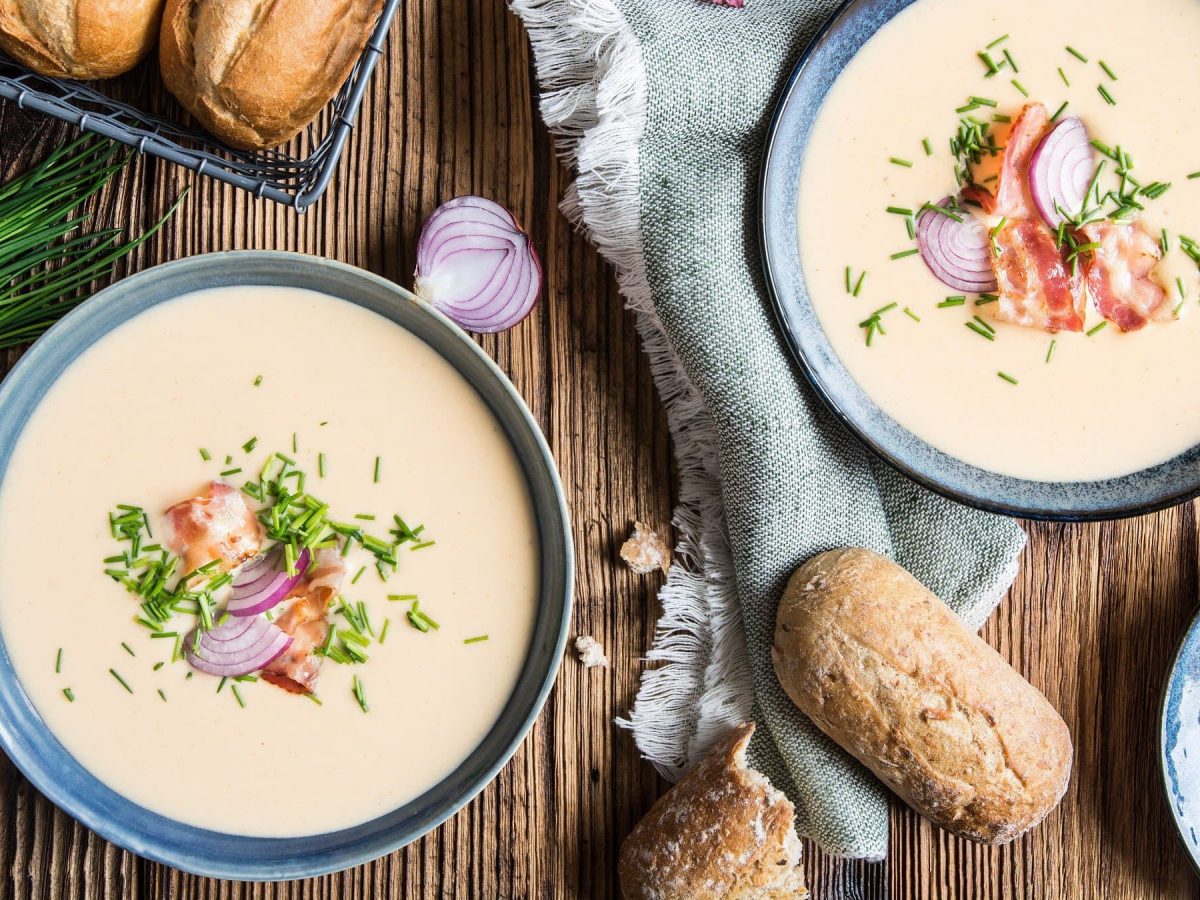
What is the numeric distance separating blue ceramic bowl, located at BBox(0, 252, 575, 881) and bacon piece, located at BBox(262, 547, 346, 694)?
336 millimetres

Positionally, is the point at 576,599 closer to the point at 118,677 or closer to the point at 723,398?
the point at 723,398

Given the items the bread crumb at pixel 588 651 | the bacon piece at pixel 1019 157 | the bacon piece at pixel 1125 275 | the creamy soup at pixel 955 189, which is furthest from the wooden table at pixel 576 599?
the bacon piece at pixel 1019 157

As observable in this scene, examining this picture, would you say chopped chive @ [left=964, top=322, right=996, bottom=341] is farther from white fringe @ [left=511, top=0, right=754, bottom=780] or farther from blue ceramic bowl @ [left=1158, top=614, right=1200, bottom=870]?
blue ceramic bowl @ [left=1158, top=614, right=1200, bottom=870]

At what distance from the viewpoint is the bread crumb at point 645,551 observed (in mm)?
2172

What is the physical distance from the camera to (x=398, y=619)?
1.95 metres

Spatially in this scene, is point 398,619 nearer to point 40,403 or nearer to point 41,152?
point 40,403

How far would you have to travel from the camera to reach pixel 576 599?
2.22 m

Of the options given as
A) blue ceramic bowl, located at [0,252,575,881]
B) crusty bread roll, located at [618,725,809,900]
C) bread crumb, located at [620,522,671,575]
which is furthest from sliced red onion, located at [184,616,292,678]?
crusty bread roll, located at [618,725,809,900]

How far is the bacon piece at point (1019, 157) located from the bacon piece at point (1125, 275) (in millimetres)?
151

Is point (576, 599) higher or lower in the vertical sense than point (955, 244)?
lower

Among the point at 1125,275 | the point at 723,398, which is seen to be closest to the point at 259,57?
the point at 723,398

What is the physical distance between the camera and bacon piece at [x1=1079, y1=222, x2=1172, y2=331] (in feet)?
6.61

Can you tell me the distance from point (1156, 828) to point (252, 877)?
194cm

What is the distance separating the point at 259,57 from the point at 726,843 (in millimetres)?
1725
